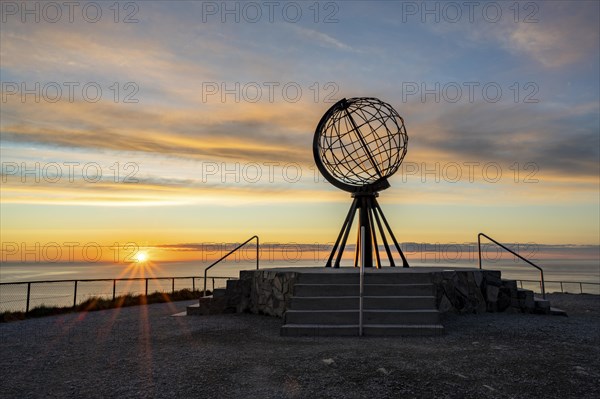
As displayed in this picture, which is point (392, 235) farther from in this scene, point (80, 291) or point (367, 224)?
point (80, 291)

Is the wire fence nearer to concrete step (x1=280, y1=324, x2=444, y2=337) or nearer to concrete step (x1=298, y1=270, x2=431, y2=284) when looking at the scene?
concrete step (x1=298, y1=270, x2=431, y2=284)

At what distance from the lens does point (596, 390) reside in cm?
484

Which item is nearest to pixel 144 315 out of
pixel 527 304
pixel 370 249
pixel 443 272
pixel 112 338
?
pixel 112 338

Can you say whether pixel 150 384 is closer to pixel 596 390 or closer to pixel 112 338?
pixel 112 338

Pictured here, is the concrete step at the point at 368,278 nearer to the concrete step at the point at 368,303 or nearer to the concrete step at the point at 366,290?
the concrete step at the point at 366,290

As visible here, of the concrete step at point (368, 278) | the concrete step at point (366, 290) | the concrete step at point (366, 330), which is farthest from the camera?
the concrete step at point (368, 278)

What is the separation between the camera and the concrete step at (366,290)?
926cm

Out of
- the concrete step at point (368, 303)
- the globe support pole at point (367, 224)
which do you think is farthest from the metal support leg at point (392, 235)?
the concrete step at point (368, 303)

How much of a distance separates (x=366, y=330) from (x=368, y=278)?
1.72m

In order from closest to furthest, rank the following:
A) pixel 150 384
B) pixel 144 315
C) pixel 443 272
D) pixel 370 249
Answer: pixel 150 384
pixel 443 272
pixel 144 315
pixel 370 249

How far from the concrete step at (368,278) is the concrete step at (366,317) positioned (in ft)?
3.38

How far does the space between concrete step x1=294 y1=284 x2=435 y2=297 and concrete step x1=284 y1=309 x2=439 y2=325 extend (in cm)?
64

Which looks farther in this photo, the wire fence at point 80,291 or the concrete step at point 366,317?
the wire fence at point 80,291

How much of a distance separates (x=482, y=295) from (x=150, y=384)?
28.6 ft
